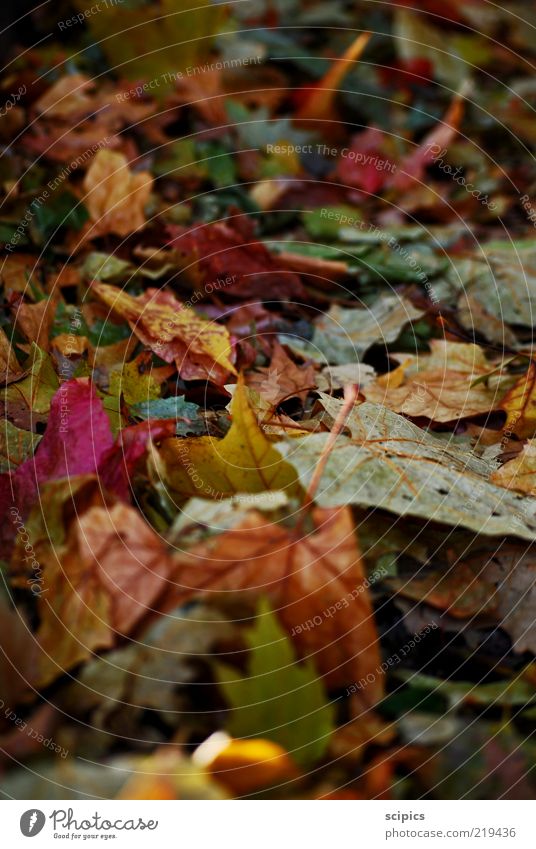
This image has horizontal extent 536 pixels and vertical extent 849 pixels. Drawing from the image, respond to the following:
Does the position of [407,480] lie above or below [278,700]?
above

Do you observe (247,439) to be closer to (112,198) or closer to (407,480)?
(407,480)

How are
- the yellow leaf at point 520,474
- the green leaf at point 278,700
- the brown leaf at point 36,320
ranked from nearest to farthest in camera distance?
the green leaf at point 278,700 < the yellow leaf at point 520,474 < the brown leaf at point 36,320

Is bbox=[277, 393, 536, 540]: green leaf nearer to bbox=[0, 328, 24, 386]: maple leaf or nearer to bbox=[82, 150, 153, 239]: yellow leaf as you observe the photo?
bbox=[0, 328, 24, 386]: maple leaf

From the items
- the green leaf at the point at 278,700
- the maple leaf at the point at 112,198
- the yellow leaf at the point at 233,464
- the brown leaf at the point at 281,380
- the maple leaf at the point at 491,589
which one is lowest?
the green leaf at the point at 278,700

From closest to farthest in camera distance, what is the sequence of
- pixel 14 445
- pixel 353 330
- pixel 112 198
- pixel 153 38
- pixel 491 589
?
pixel 491 589
pixel 14 445
pixel 353 330
pixel 112 198
pixel 153 38

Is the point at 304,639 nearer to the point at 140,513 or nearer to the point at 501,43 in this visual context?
the point at 140,513

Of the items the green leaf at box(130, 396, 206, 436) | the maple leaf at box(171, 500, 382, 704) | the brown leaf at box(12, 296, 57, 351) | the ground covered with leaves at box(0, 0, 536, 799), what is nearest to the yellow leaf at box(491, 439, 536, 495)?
the ground covered with leaves at box(0, 0, 536, 799)

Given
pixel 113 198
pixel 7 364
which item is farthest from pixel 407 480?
pixel 113 198

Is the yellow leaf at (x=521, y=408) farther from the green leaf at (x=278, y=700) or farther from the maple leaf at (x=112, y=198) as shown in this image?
the maple leaf at (x=112, y=198)
